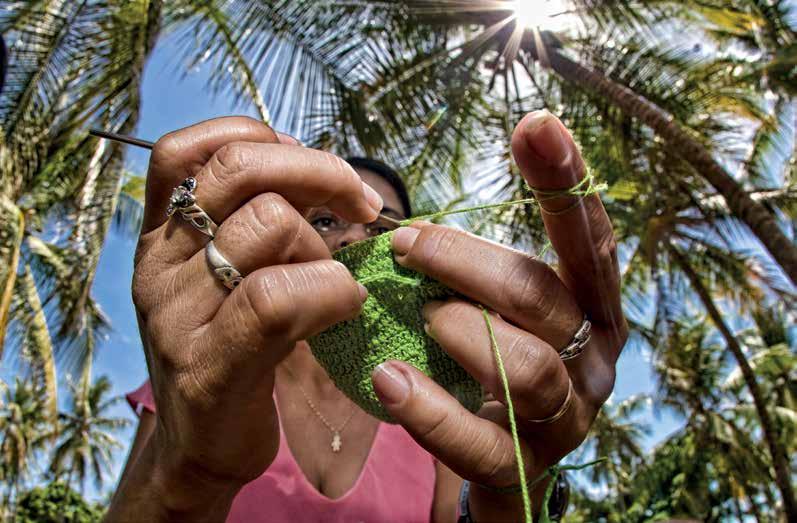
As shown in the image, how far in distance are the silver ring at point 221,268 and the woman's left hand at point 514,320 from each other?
0.20 m

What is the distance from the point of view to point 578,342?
71 cm

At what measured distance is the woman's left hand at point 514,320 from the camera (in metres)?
0.66

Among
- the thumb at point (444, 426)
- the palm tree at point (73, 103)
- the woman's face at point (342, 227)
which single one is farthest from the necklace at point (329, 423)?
the palm tree at point (73, 103)

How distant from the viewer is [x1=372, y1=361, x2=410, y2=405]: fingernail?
0.67 metres

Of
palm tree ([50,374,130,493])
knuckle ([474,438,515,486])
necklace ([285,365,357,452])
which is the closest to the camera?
knuckle ([474,438,515,486])

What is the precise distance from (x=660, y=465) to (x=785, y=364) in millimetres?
4538

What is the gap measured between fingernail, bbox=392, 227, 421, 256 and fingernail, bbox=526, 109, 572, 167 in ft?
0.61

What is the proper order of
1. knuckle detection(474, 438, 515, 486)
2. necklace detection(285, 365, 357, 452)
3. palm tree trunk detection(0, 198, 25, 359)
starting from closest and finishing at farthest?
1. knuckle detection(474, 438, 515, 486)
2. necklace detection(285, 365, 357, 452)
3. palm tree trunk detection(0, 198, 25, 359)

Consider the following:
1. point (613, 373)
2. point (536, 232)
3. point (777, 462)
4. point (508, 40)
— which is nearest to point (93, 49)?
point (508, 40)

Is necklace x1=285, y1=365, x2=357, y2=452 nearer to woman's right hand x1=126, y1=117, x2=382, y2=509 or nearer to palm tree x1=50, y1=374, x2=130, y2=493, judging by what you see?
woman's right hand x1=126, y1=117, x2=382, y2=509

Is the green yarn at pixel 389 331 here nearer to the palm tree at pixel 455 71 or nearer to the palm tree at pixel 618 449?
the palm tree at pixel 455 71

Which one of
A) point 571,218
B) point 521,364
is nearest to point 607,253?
point 571,218

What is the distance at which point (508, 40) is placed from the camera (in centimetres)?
436

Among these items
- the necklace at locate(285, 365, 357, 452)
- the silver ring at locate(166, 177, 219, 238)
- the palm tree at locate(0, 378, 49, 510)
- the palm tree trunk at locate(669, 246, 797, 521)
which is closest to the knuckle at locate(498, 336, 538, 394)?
the silver ring at locate(166, 177, 219, 238)
